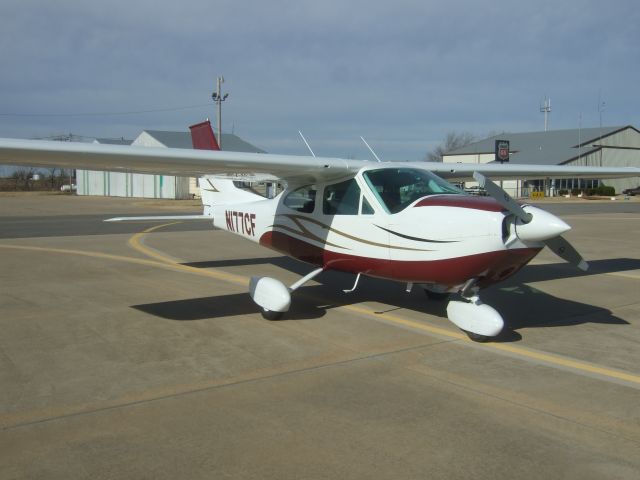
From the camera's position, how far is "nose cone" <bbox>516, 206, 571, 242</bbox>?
17.5ft

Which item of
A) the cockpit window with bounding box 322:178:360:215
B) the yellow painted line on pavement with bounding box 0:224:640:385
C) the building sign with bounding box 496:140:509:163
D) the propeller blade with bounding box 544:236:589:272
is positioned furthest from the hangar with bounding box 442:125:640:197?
the propeller blade with bounding box 544:236:589:272

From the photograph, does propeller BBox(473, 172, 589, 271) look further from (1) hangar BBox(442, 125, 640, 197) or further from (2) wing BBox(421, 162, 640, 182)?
(1) hangar BBox(442, 125, 640, 197)

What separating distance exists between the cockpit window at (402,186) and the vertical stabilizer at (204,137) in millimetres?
4138

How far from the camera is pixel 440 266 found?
6.05 metres

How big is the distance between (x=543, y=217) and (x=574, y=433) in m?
2.19

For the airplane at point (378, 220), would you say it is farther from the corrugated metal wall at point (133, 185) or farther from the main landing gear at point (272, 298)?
the corrugated metal wall at point (133, 185)

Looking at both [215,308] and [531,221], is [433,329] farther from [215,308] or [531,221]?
[215,308]

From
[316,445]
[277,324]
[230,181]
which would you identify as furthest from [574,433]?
[230,181]

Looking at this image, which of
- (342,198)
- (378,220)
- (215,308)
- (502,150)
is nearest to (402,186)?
(378,220)

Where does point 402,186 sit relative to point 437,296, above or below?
above

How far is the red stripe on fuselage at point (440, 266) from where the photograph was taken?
5688 mm

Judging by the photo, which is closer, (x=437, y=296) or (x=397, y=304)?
(x=397, y=304)

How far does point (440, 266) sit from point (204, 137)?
19.4 ft

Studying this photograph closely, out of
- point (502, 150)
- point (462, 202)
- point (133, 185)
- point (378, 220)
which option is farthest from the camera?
point (133, 185)
